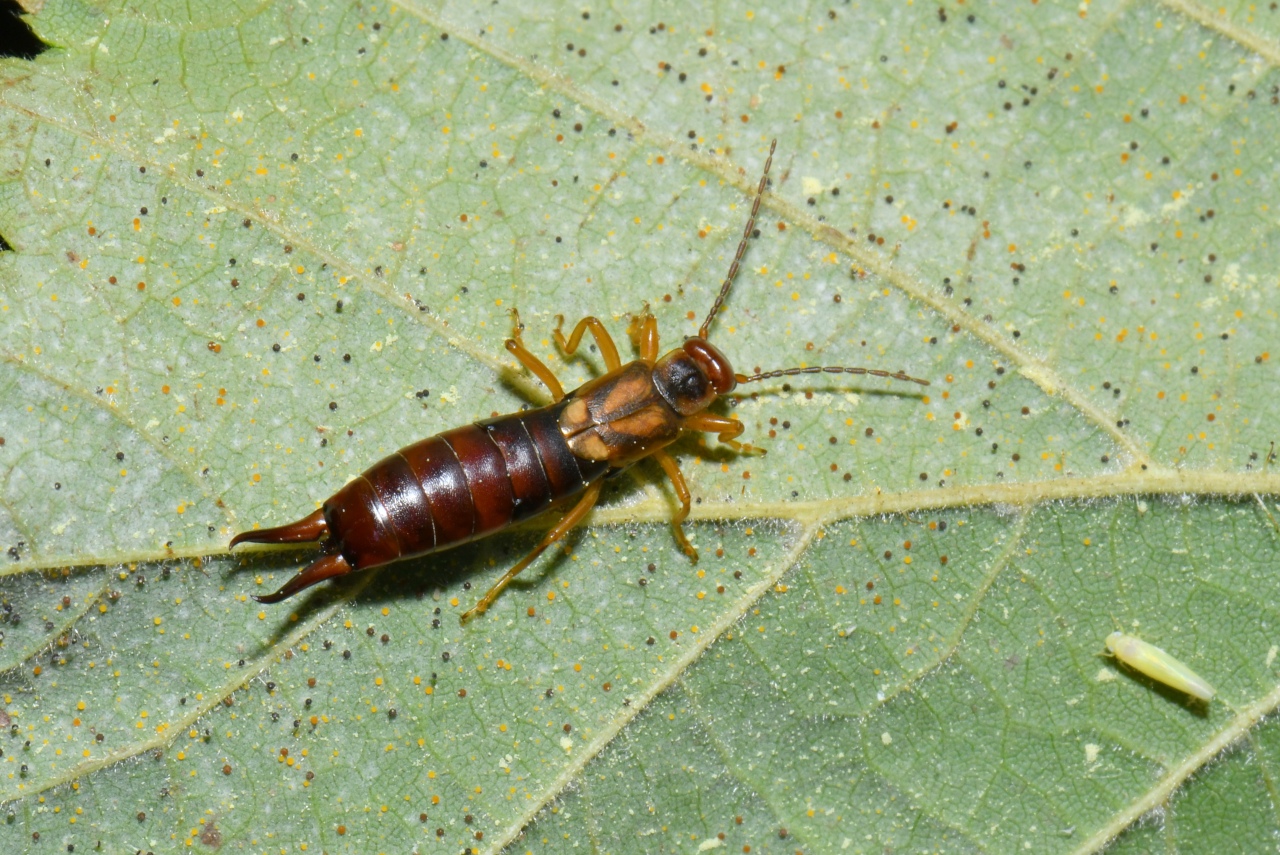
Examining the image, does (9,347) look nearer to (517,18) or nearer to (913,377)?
(517,18)

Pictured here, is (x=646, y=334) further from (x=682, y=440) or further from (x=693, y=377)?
(x=682, y=440)

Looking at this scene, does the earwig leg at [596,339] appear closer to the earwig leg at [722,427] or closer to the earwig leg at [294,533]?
the earwig leg at [722,427]

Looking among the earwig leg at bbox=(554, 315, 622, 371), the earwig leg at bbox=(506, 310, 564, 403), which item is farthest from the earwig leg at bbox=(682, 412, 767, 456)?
the earwig leg at bbox=(506, 310, 564, 403)

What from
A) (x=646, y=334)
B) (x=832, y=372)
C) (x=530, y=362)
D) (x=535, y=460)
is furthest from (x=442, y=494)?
(x=832, y=372)

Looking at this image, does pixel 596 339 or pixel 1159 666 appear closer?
pixel 1159 666

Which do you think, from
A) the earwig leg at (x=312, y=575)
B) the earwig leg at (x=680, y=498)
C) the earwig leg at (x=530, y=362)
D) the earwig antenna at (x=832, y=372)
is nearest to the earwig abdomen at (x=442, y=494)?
the earwig leg at (x=312, y=575)

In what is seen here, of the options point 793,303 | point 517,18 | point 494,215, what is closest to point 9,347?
point 494,215
